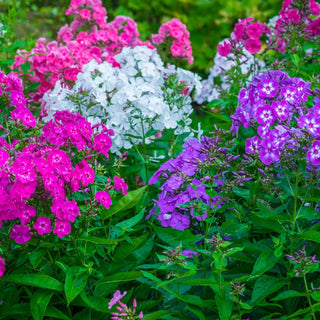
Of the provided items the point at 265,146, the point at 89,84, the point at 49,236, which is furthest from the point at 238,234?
the point at 89,84

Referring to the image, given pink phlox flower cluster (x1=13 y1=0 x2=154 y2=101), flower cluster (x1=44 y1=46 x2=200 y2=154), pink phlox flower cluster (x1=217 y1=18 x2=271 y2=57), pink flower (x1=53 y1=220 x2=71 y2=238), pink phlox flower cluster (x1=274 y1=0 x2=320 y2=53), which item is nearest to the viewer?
pink flower (x1=53 y1=220 x2=71 y2=238)

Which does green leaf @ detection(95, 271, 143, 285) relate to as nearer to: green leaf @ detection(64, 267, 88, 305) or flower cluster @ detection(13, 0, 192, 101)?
green leaf @ detection(64, 267, 88, 305)

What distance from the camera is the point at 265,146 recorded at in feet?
6.96

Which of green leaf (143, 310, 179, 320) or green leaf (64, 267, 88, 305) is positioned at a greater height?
green leaf (64, 267, 88, 305)

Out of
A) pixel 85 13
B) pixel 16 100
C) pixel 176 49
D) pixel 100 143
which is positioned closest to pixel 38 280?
pixel 100 143

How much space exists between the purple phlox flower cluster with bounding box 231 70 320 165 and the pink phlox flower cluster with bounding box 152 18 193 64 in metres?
1.69

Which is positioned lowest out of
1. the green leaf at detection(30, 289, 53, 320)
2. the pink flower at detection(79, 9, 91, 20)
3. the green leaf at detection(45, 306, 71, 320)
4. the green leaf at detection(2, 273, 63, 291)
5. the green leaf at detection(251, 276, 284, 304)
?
the green leaf at detection(45, 306, 71, 320)

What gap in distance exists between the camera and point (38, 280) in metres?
2.26

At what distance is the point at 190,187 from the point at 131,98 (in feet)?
2.44

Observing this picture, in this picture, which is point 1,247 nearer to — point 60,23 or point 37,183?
point 37,183

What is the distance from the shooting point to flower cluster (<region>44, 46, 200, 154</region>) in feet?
9.79

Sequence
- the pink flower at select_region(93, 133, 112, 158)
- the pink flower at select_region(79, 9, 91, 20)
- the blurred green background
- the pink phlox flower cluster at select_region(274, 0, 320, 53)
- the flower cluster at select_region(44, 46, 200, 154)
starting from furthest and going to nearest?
the blurred green background, the pink flower at select_region(79, 9, 91, 20), the pink phlox flower cluster at select_region(274, 0, 320, 53), the flower cluster at select_region(44, 46, 200, 154), the pink flower at select_region(93, 133, 112, 158)

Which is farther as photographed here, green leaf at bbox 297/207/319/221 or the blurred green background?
the blurred green background

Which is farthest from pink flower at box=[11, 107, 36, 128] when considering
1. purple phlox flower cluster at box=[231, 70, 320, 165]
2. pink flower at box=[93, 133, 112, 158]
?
purple phlox flower cluster at box=[231, 70, 320, 165]
